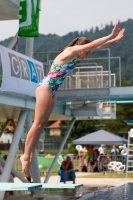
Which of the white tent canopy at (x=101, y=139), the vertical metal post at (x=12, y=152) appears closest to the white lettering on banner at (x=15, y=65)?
the vertical metal post at (x=12, y=152)

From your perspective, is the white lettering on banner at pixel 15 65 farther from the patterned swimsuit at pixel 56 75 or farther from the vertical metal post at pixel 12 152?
the patterned swimsuit at pixel 56 75

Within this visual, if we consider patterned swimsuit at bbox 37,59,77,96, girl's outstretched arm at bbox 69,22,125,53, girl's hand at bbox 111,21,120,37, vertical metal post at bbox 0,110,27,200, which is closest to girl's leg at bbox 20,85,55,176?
patterned swimsuit at bbox 37,59,77,96

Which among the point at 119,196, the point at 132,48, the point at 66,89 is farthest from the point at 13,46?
the point at 132,48

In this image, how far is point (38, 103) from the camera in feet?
15.9

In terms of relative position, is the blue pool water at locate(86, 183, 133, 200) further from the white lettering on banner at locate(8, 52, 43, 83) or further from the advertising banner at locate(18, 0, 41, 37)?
the advertising banner at locate(18, 0, 41, 37)

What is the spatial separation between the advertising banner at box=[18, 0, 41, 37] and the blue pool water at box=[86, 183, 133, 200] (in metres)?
5.32

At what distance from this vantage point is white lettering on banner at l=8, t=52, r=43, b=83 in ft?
42.9

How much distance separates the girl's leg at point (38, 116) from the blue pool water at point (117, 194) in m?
6.96

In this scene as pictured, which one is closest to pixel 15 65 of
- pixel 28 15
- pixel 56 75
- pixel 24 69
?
pixel 24 69

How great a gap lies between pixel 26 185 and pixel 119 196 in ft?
22.8

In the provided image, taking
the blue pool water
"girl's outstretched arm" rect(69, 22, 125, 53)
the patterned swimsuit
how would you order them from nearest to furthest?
"girl's outstretched arm" rect(69, 22, 125, 53)
the patterned swimsuit
the blue pool water

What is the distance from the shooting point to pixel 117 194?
1294 centimetres

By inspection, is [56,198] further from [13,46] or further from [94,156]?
[94,156]

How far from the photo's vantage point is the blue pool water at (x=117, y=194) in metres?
11.9
